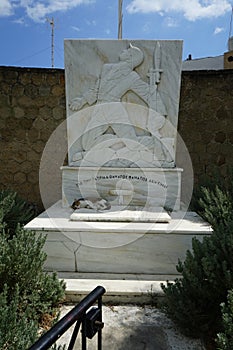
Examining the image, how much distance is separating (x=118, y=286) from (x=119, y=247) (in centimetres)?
31

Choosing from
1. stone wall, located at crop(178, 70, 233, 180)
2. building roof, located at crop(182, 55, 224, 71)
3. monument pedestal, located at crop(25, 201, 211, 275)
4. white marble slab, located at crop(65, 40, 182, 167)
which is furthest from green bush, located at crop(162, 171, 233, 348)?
building roof, located at crop(182, 55, 224, 71)

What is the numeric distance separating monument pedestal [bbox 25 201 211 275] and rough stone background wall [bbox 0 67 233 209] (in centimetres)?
186

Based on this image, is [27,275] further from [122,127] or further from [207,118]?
[207,118]

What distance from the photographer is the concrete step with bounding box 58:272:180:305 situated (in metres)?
1.92

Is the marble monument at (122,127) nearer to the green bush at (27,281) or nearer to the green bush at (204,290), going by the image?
the green bush at (27,281)

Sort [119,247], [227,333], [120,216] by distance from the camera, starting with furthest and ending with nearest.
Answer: [120,216]
[119,247]
[227,333]

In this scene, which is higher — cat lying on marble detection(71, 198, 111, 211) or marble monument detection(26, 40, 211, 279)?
marble monument detection(26, 40, 211, 279)

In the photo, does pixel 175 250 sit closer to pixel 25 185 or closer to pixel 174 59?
pixel 174 59

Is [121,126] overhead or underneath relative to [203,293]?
overhead

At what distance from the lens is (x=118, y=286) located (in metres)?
2.01

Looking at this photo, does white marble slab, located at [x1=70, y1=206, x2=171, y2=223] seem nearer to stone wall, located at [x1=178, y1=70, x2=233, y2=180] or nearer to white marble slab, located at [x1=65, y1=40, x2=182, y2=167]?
white marble slab, located at [x1=65, y1=40, x2=182, y2=167]

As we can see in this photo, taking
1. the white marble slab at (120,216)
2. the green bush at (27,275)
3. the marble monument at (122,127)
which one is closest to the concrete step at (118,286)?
the green bush at (27,275)

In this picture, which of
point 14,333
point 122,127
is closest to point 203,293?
point 14,333

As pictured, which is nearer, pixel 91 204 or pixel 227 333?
pixel 227 333
